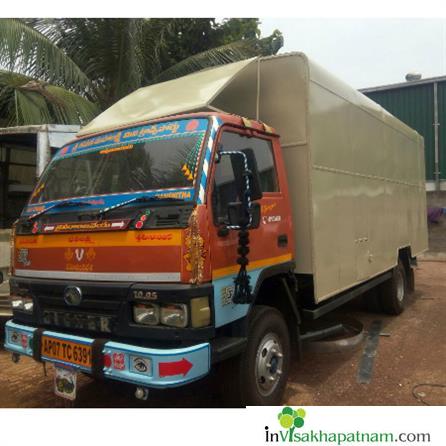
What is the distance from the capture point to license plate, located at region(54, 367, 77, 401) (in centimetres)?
309

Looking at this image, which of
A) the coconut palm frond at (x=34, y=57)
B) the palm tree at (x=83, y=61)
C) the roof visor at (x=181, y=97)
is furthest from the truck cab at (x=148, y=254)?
the coconut palm frond at (x=34, y=57)

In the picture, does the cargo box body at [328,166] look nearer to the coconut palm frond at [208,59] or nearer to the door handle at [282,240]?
the door handle at [282,240]

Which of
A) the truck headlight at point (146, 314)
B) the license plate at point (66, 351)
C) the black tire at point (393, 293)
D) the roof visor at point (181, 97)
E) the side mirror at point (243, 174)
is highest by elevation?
the roof visor at point (181, 97)

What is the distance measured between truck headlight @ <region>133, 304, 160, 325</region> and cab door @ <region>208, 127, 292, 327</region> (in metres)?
0.39

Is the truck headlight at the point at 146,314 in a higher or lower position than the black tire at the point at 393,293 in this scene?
higher

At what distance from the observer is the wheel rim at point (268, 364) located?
340 centimetres

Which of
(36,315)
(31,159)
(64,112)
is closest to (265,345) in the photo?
(36,315)

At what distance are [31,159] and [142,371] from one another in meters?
5.52

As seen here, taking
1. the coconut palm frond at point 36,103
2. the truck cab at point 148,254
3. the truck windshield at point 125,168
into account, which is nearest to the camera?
the truck cab at point 148,254

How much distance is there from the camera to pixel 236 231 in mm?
3104

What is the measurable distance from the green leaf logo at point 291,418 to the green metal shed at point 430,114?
12.7m

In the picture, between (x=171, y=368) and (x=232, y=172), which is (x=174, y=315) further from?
(x=232, y=172)

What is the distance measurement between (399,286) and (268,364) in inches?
163

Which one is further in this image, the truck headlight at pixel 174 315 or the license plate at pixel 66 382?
the license plate at pixel 66 382
